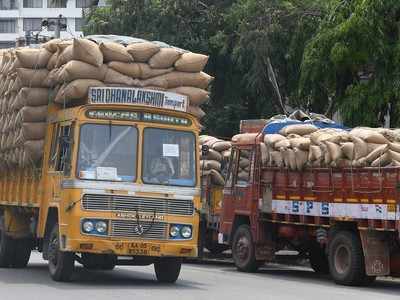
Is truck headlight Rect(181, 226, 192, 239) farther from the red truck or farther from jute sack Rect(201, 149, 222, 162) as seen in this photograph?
jute sack Rect(201, 149, 222, 162)

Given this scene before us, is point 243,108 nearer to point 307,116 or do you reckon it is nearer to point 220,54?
point 220,54

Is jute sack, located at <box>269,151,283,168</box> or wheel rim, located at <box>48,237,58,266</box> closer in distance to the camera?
→ wheel rim, located at <box>48,237,58,266</box>

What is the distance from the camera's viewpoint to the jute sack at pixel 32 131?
15.5 metres

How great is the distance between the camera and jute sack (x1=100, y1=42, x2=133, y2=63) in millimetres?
15013

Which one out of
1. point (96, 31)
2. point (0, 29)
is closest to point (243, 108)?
point (96, 31)

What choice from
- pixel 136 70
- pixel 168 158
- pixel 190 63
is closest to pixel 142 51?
pixel 136 70

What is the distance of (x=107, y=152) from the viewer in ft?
47.3

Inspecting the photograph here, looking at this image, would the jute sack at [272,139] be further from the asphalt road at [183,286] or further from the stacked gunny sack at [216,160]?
the stacked gunny sack at [216,160]

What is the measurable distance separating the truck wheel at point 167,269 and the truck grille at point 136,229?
1.04 meters

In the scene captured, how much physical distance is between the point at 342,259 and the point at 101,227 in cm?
502

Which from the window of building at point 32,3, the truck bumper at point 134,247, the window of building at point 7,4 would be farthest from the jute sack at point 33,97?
the window of building at point 7,4

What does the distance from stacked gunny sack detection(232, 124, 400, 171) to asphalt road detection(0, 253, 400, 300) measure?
7.31ft

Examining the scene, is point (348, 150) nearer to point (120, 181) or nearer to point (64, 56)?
point (120, 181)

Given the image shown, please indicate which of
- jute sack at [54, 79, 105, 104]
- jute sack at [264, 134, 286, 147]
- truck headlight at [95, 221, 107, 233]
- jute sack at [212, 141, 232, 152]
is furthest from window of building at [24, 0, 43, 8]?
truck headlight at [95, 221, 107, 233]
